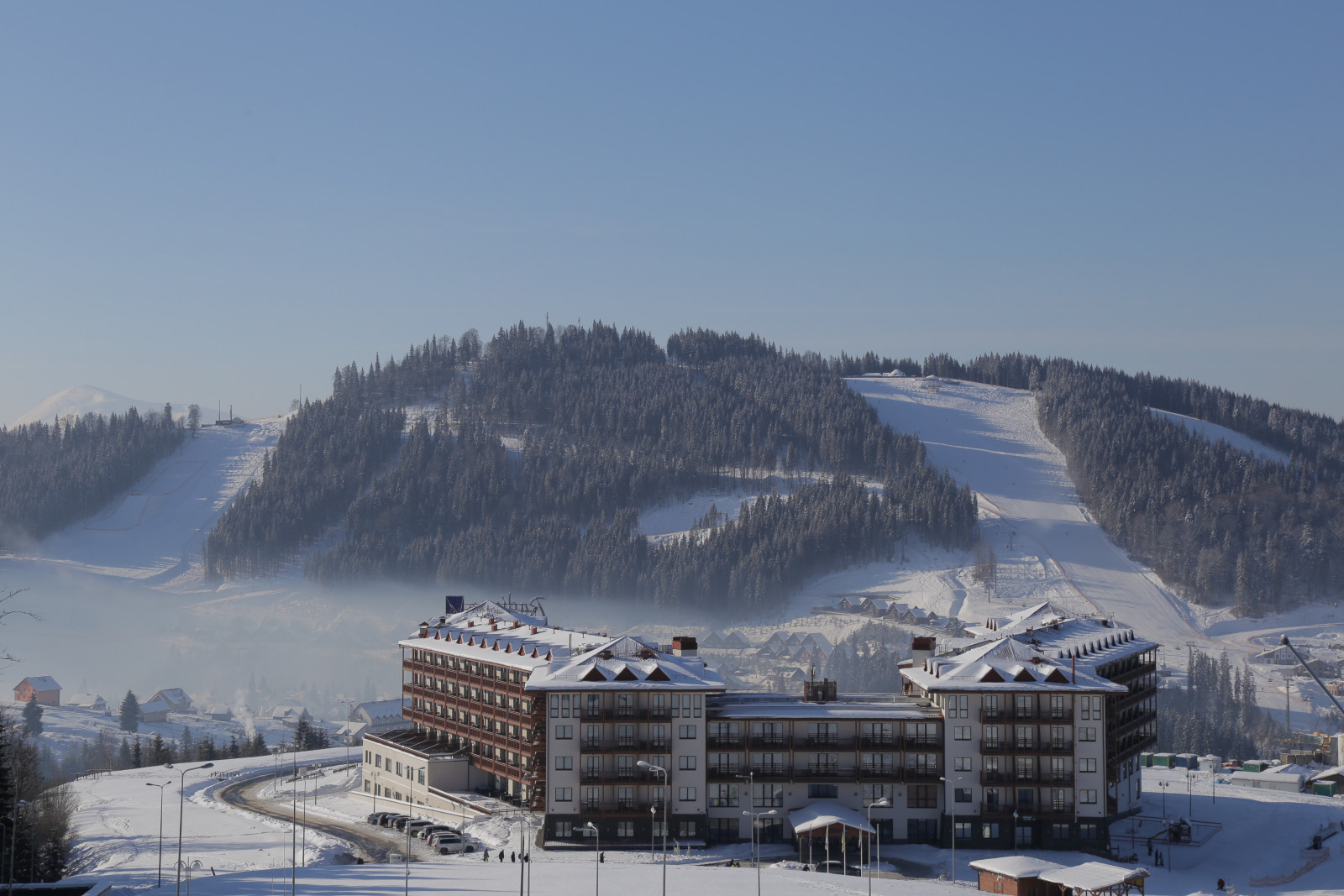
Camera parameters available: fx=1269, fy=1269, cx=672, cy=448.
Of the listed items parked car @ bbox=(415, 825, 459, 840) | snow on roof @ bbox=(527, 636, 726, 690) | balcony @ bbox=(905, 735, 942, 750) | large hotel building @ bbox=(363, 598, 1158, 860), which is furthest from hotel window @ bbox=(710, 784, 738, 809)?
parked car @ bbox=(415, 825, 459, 840)

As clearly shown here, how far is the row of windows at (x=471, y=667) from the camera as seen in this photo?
326 feet

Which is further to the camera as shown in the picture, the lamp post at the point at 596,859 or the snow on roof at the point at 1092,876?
the snow on roof at the point at 1092,876

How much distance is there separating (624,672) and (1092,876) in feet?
107

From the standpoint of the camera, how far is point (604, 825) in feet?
282

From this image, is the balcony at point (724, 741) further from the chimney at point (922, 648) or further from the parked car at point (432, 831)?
the parked car at point (432, 831)

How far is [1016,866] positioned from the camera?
241 ft

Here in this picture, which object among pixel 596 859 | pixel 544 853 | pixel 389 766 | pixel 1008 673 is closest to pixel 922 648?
pixel 1008 673

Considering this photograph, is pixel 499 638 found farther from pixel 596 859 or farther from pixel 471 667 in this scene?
pixel 596 859

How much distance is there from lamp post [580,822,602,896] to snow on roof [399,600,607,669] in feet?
48.7

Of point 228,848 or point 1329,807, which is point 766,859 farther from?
point 1329,807

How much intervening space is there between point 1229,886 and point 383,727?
364ft

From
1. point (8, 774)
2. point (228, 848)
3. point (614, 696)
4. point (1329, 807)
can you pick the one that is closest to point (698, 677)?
point (614, 696)

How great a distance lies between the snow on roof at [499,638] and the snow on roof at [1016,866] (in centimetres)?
3444

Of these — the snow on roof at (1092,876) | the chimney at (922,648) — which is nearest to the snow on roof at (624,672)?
the chimney at (922,648)
